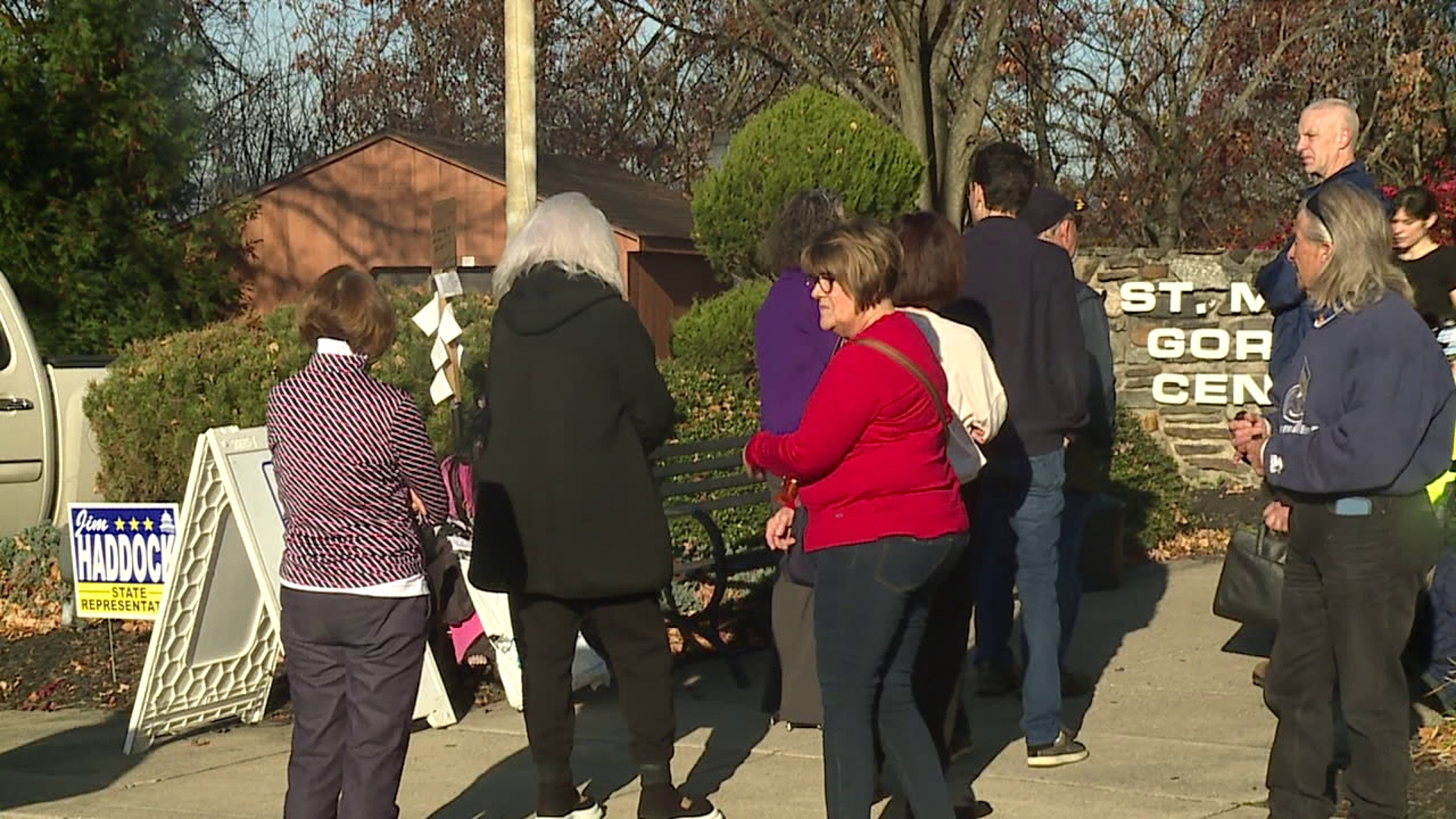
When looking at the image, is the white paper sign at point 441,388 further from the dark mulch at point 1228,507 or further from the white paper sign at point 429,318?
the dark mulch at point 1228,507

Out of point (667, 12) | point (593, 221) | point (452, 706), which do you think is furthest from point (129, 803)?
point (667, 12)

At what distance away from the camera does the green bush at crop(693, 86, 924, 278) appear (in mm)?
A: 12477

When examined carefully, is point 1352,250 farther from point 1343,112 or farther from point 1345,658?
point 1343,112

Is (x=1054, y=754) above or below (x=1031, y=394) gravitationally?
below

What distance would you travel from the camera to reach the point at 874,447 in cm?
471

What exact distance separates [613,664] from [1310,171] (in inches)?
119

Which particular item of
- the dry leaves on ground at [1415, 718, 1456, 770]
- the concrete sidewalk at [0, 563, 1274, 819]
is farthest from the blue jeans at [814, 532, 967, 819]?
the dry leaves on ground at [1415, 718, 1456, 770]

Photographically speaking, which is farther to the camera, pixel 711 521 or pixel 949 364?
pixel 711 521

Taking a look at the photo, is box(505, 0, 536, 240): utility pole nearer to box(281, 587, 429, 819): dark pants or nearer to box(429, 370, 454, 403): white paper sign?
box(429, 370, 454, 403): white paper sign

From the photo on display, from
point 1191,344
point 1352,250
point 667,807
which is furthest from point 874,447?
point 1191,344

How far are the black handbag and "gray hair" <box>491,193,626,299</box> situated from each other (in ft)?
9.07

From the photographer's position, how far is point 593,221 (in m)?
5.54

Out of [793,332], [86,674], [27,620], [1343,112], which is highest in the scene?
[1343,112]

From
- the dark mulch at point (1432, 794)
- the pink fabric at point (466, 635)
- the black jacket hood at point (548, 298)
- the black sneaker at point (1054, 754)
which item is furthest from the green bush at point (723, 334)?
the dark mulch at point (1432, 794)
